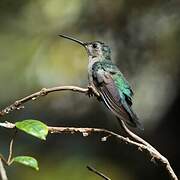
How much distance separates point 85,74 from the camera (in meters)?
6.59

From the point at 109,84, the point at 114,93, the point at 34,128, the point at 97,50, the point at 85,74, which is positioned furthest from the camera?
the point at 85,74

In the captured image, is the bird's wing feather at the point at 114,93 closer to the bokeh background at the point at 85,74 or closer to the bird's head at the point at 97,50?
the bird's head at the point at 97,50

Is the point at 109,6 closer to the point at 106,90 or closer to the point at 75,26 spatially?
the point at 75,26

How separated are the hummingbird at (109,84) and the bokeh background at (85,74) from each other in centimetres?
232

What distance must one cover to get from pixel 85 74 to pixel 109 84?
322 centimetres

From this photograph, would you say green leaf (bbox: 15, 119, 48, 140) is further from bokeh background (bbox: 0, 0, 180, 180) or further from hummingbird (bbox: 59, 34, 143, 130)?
bokeh background (bbox: 0, 0, 180, 180)

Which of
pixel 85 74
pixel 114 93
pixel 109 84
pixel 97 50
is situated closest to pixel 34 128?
pixel 114 93

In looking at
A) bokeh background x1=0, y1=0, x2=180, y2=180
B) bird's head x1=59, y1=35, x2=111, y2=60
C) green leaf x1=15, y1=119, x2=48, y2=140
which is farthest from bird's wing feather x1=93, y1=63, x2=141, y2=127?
bokeh background x1=0, y1=0, x2=180, y2=180

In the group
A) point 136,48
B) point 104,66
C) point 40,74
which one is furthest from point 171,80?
point 104,66

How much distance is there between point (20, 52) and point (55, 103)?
0.73m

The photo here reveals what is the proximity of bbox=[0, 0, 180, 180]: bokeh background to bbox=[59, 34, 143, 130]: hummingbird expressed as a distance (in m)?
2.32

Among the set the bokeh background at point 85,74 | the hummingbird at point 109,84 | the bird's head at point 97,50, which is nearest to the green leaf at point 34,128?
the hummingbird at point 109,84

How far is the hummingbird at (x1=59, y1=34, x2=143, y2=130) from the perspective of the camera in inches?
112

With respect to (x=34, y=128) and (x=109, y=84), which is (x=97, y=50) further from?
(x=34, y=128)
